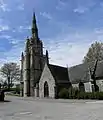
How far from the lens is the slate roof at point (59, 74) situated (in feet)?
154

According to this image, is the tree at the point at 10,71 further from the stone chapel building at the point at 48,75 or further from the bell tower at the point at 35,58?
the bell tower at the point at 35,58

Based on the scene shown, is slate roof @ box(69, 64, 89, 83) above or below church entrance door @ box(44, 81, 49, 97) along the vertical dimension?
above

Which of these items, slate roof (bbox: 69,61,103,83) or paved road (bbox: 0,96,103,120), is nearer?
paved road (bbox: 0,96,103,120)

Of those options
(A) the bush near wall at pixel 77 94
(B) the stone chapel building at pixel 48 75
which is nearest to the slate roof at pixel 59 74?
(B) the stone chapel building at pixel 48 75

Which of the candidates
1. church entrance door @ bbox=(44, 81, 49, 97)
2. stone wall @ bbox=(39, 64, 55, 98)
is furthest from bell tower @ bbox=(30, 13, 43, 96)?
church entrance door @ bbox=(44, 81, 49, 97)

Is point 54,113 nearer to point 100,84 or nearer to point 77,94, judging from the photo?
point 77,94

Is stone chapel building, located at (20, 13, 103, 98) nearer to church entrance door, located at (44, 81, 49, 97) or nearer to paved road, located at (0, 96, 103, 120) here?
church entrance door, located at (44, 81, 49, 97)

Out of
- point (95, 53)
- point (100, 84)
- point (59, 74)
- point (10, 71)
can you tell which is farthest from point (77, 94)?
point (10, 71)

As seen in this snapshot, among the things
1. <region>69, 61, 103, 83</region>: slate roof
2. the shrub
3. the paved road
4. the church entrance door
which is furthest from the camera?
the church entrance door

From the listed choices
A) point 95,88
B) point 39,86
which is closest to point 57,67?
point 39,86

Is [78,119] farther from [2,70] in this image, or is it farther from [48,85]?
[2,70]

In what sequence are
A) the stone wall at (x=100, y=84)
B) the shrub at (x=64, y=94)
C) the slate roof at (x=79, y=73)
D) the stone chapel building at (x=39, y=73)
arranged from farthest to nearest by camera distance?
the stone chapel building at (x=39, y=73) → the slate roof at (x=79, y=73) → the stone wall at (x=100, y=84) → the shrub at (x=64, y=94)

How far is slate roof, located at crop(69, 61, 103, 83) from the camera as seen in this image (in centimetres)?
4349

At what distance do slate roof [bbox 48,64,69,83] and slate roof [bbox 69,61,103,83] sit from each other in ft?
4.22
